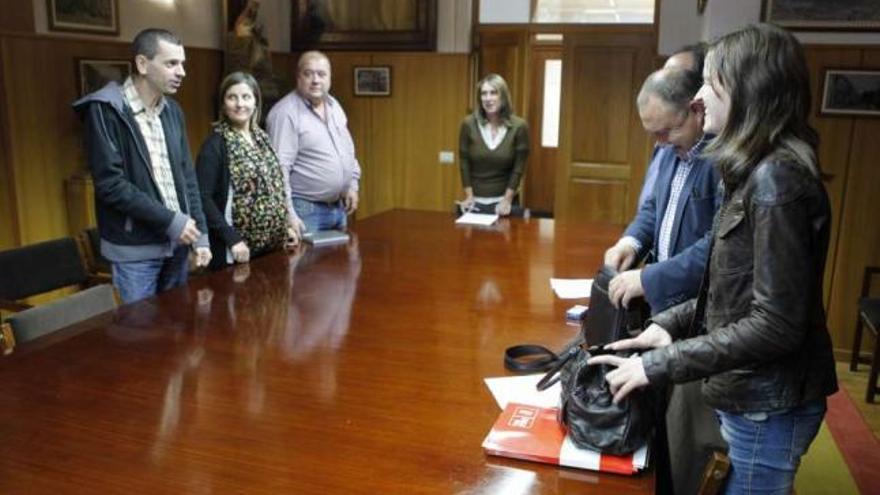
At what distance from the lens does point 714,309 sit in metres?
1.28

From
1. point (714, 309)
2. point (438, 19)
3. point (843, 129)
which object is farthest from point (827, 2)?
point (714, 309)

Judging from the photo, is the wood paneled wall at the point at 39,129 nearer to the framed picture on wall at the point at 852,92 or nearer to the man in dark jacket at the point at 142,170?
the man in dark jacket at the point at 142,170

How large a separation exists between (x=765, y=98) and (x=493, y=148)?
306 centimetres

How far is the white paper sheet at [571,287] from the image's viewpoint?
7.55 ft

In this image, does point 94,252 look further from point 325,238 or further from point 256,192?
point 325,238

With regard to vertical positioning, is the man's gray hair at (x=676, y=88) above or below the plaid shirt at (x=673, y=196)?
above

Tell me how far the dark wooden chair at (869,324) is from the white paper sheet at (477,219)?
6.08 ft

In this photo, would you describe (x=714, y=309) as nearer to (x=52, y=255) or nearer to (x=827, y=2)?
(x=52, y=255)

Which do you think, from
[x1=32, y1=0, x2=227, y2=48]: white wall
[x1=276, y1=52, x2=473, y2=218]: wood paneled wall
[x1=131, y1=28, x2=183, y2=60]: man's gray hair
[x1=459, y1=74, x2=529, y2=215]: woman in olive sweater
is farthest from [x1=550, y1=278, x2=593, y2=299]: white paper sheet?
[x1=276, y1=52, x2=473, y2=218]: wood paneled wall

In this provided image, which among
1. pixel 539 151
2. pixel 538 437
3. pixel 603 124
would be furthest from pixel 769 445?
pixel 539 151

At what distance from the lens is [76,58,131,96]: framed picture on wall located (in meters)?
4.29

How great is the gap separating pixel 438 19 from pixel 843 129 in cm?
318

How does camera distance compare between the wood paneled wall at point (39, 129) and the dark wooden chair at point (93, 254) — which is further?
the wood paneled wall at point (39, 129)

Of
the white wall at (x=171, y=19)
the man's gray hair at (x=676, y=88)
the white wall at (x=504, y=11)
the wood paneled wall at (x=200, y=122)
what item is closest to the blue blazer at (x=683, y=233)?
the man's gray hair at (x=676, y=88)
